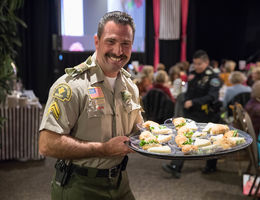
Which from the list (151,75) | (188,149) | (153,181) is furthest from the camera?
(151,75)

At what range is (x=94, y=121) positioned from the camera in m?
1.47

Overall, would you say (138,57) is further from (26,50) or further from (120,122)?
(120,122)

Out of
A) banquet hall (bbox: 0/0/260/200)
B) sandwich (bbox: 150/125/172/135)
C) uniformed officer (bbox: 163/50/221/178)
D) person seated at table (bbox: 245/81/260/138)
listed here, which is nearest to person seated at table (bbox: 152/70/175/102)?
banquet hall (bbox: 0/0/260/200)

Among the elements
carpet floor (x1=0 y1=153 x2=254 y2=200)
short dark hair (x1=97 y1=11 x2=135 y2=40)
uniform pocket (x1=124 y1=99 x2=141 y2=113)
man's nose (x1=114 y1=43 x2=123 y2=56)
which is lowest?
carpet floor (x1=0 y1=153 x2=254 y2=200)

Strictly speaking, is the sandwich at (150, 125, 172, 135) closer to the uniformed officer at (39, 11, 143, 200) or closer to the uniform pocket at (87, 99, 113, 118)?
the uniformed officer at (39, 11, 143, 200)

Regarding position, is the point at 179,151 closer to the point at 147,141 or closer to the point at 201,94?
the point at 147,141

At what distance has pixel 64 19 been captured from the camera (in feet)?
25.0

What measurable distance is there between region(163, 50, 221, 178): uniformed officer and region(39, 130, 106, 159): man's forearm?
97.2 inches

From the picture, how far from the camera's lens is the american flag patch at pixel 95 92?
146 centimetres

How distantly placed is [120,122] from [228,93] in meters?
3.31

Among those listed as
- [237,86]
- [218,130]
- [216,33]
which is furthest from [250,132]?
[216,33]

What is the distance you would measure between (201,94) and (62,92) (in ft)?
8.44

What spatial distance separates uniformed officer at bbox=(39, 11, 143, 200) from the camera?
1.39 metres

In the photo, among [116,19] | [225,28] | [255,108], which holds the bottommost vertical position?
[255,108]
